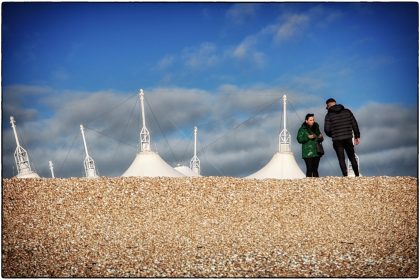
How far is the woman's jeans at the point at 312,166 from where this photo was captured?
1450 cm

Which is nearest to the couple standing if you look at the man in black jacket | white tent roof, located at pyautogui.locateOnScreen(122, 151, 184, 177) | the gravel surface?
the man in black jacket

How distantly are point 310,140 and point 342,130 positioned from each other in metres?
0.96

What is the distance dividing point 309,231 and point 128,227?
4.04 meters

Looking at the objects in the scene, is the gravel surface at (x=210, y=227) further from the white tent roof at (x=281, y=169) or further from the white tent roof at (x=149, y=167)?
the white tent roof at (x=281, y=169)

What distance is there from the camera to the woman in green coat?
14227 millimetres

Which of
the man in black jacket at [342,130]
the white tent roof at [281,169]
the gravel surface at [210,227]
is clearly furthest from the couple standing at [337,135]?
the white tent roof at [281,169]

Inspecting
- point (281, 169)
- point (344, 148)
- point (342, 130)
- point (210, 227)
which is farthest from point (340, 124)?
point (281, 169)

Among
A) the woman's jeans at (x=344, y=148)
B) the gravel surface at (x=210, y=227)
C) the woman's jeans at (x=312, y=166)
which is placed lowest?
the gravel surface at (x=210, y=227)

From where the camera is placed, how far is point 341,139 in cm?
1362

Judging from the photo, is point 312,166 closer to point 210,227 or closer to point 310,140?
point 310,140

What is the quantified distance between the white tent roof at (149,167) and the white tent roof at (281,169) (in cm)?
434

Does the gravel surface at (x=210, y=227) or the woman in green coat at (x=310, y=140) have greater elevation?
the woman in green coat at (x=310, y=140)

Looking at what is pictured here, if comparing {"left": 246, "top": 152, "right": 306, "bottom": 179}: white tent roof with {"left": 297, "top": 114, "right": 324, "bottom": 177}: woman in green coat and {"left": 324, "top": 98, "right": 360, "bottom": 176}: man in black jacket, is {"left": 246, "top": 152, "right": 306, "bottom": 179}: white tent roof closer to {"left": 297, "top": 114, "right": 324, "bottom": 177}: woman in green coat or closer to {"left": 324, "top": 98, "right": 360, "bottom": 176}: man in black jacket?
{"left": 297, "top": 114, "right": 324, "bottom": 177}: woman in green coat

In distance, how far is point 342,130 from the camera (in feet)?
44.7
